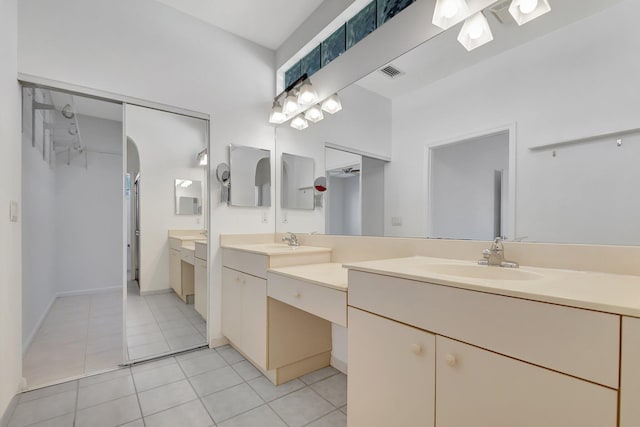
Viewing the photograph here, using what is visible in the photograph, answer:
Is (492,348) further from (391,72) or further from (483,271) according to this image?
(391,72)

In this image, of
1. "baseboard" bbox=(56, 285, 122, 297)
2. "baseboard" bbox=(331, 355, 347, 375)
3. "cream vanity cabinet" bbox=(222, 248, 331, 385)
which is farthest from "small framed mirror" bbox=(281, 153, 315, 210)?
"baseboard" bbox=(56, 285, 122, 297)

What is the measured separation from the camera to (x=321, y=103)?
7.50ft

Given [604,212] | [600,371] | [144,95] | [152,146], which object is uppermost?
[144,95]

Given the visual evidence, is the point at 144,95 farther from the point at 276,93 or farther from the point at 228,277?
the point at 228,277

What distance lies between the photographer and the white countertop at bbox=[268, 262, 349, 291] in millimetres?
1367

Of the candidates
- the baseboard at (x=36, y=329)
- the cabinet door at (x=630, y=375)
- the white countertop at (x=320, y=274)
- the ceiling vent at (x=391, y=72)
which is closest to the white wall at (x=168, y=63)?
the white countertop at (x=320, y=274)

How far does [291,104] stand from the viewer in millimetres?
2355

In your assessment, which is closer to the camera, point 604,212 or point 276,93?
point 604,212

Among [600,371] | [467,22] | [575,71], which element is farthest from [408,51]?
[600,371]

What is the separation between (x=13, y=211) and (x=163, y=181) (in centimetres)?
89

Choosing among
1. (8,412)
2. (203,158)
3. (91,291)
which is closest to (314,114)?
(203,158)

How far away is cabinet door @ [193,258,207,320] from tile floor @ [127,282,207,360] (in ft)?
0.19

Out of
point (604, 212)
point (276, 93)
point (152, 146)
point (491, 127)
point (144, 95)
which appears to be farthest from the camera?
point (276, 93)

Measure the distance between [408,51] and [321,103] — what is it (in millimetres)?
803
